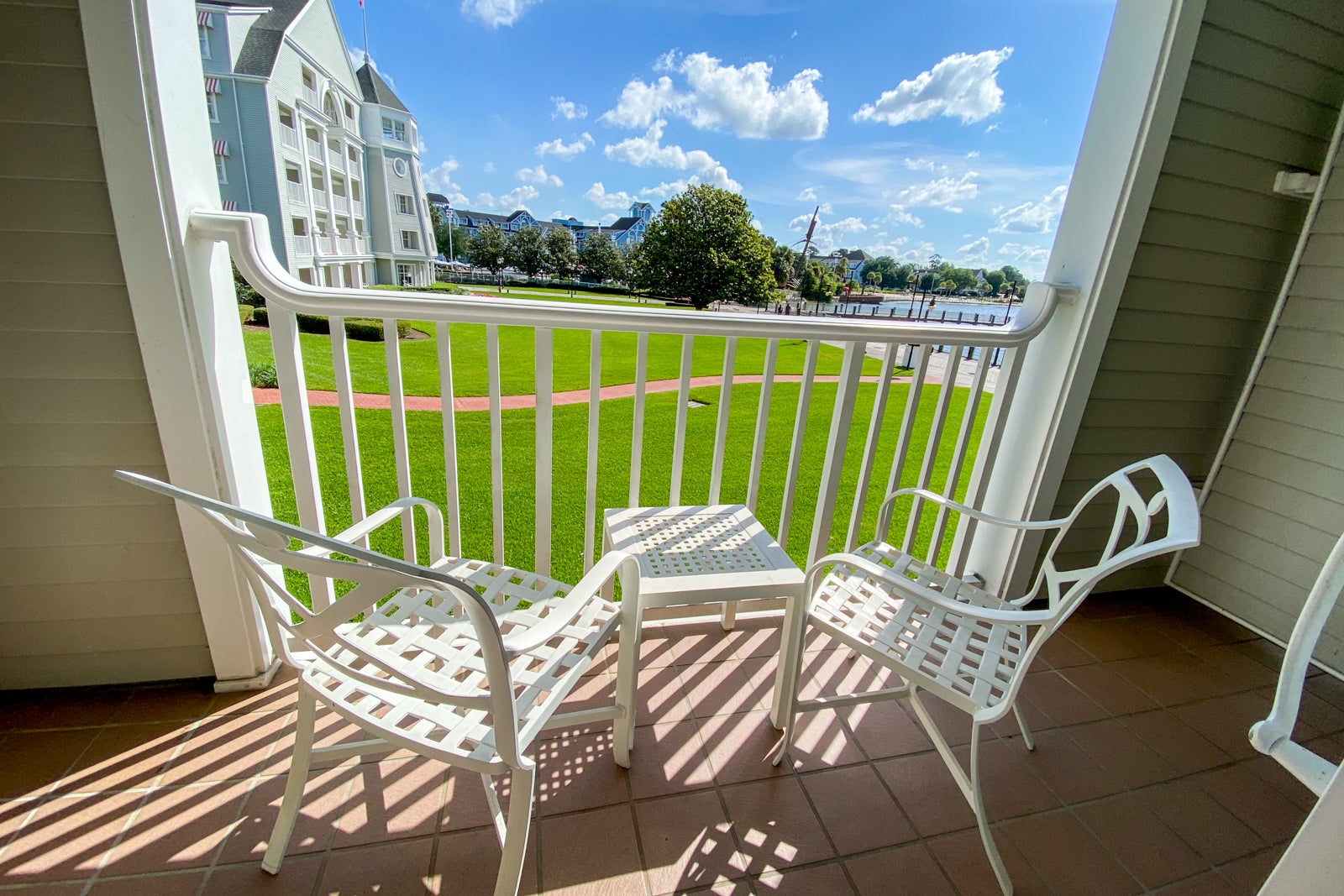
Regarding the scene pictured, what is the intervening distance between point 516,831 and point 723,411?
124 cm

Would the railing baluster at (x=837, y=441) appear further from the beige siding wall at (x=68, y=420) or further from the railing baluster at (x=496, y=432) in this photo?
the beige siding wall at (x=68, y=420)

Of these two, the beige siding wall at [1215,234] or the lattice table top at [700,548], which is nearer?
the lattice table top at [700,548]

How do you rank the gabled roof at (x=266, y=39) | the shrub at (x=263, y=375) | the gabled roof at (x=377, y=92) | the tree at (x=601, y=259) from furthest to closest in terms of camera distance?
the gabled roof at (x=377, y=92), the gabled roof at (x=266, y=39), the shrub at (x=263, y=375), the tree at (x=601, y=259)

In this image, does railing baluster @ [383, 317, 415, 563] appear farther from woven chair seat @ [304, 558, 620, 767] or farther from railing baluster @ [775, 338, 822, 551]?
railing baluster @ [775, 338, 822, 551]

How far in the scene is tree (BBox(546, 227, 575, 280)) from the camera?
5.32 m

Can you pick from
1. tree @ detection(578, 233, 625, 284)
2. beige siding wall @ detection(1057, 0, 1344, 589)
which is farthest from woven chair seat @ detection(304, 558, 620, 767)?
tree @ detection(578, 233, 625, 284)

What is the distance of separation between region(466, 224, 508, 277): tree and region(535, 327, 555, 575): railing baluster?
4493 millimetres

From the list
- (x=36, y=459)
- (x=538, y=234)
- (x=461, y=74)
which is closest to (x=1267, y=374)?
(x=36, y=459)

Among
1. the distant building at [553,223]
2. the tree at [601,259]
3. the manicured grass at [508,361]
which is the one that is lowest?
the manicured grass at [508,361]

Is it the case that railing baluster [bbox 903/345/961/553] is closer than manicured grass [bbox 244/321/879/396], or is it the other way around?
railing baluster [bbox 903/345/961/553]

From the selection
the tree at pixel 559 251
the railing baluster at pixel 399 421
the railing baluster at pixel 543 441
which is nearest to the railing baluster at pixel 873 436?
the railing baluster at pixel 543 441

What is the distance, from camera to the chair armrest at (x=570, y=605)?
0.82 m

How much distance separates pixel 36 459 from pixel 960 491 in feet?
17.3

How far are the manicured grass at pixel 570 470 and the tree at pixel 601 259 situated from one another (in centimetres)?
143
